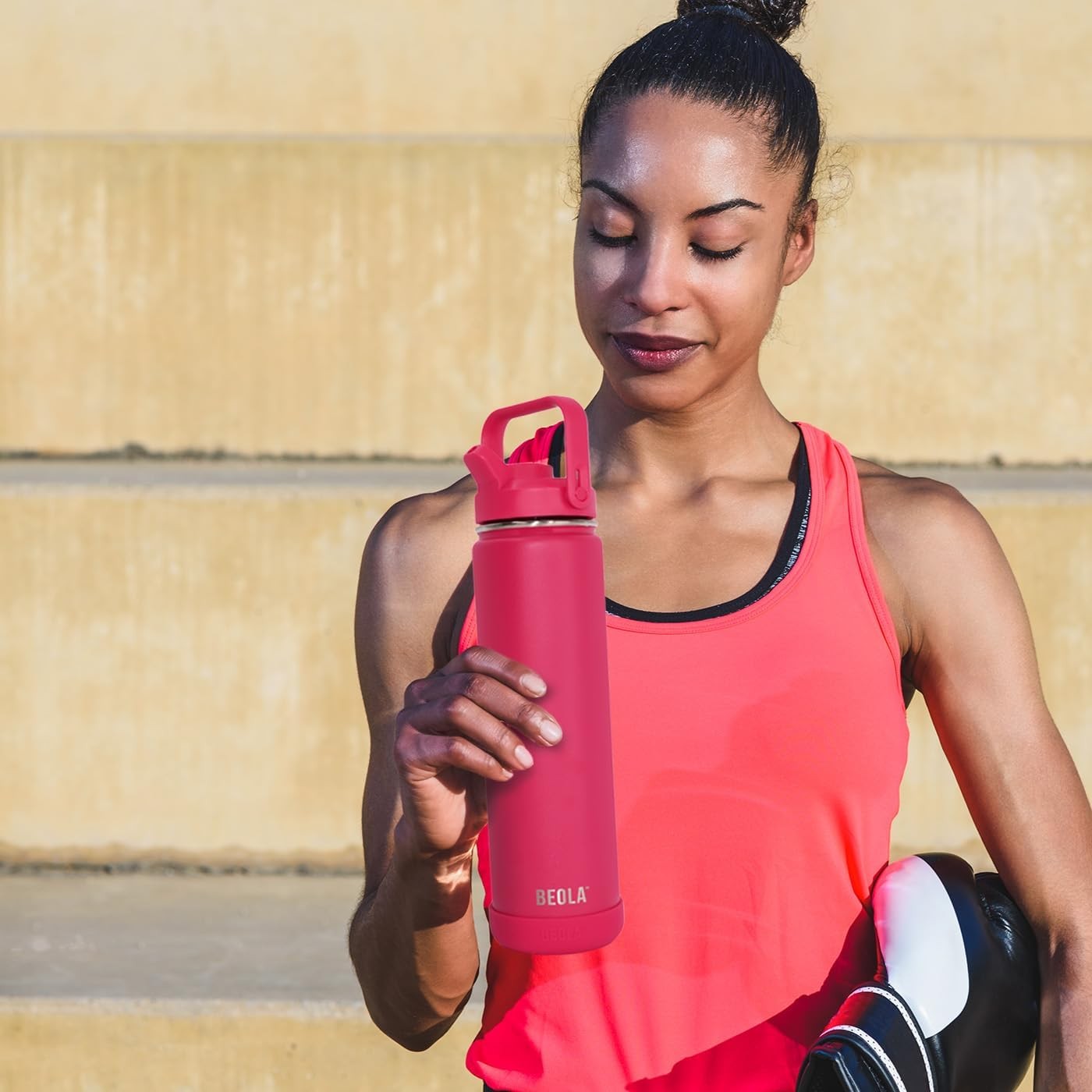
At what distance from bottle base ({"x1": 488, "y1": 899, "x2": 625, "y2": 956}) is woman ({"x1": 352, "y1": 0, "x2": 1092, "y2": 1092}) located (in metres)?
0.17

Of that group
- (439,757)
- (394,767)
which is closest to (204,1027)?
(394,767)

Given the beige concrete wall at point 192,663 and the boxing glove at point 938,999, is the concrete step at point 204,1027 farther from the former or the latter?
the boxing glove at point 938,999

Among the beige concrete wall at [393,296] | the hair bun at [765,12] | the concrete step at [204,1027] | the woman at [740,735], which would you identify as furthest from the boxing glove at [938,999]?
the beige concrete wall at [393,296]

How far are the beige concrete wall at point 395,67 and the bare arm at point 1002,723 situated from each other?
3.10 metres

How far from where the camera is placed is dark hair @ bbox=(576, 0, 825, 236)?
125cm

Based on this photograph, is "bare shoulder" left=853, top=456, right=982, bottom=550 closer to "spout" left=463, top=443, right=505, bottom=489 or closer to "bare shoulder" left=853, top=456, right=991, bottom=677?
"bare shoulder" left=853, top=456, right=991, bottom=677

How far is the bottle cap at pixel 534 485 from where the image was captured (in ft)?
3.16

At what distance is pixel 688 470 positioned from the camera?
1.34 metres

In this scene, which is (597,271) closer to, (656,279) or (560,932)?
(656,279)

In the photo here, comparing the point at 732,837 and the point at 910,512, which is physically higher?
the point at 910,512

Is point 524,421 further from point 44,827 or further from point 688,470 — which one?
point 688,470

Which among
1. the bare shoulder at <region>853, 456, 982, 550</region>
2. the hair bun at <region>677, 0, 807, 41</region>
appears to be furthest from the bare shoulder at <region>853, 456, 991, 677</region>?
the hair bun at <region>677, 0, 807, 41</region>

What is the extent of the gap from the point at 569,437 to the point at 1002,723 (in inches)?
18.3

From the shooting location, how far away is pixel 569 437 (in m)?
0.97
